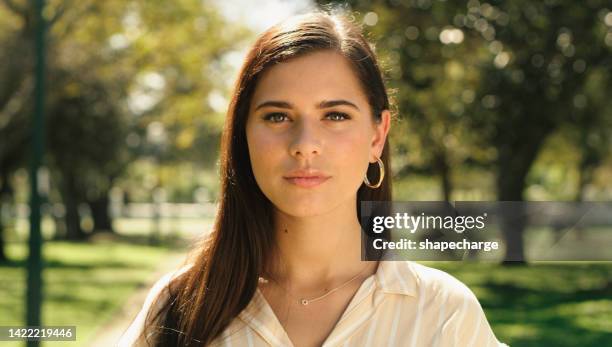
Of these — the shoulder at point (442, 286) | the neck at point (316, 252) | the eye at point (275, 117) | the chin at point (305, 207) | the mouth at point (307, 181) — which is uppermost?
the eye at point (275, 117)

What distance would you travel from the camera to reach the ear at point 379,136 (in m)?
2.21

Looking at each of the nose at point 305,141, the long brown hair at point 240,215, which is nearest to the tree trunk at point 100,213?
the long brown hair at point 240,215

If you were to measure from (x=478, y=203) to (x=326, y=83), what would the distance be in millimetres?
1574

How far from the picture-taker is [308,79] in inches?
77.5

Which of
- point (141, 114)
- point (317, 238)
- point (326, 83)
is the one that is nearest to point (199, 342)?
point (317, 238)

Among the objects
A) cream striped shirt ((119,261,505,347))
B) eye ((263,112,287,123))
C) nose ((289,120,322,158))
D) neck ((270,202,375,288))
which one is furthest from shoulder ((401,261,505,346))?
eye ((263,112,287,123))

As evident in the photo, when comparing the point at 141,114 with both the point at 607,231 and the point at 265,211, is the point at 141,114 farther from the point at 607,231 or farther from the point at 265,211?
the point at 265,211

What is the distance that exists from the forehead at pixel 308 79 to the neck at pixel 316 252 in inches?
13.8

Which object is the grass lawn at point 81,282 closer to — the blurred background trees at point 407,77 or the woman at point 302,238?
the blurred background trees at point 407,77

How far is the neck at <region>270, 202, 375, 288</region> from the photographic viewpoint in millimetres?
2119

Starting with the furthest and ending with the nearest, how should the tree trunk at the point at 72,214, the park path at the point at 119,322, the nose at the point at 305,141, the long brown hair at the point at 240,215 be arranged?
1. the tree trunk at the point at 72,214
2. the park path at the point at 119,322
3. the long brown hair at the point at 240,215
4. the nose at the point at 305,141

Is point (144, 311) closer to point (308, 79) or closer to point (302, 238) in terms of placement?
point (302, 238)

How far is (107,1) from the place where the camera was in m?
13.0

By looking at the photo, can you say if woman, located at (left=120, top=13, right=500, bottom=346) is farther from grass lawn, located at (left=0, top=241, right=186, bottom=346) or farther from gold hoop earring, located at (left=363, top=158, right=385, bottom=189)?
grass lawn, located at (left=0, top=241, right=186, bottom=346)
